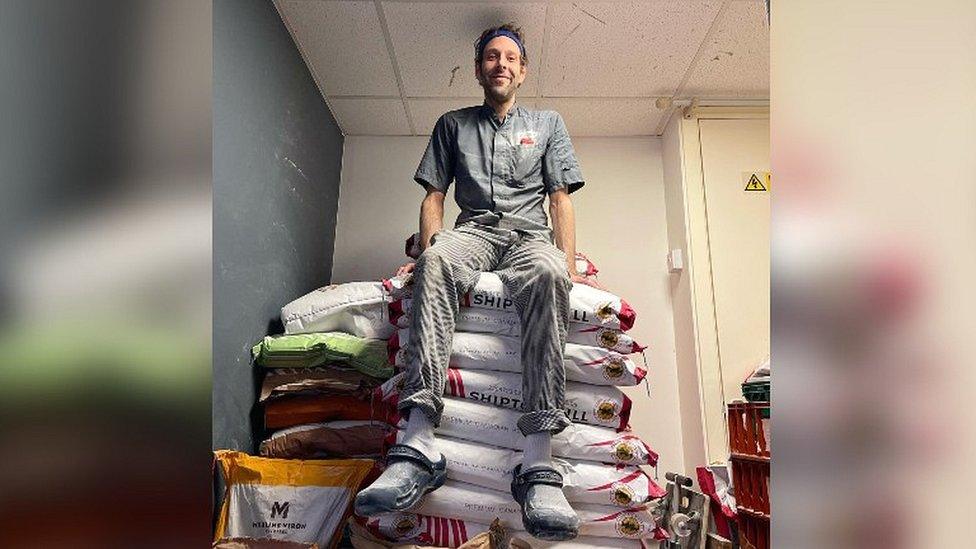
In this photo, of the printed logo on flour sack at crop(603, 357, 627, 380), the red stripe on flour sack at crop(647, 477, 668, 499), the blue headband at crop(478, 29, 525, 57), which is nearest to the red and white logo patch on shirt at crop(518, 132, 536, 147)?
the blue headband at crop(478, 29, 525, 57)

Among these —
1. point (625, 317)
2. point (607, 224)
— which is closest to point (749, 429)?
point (625, 317)

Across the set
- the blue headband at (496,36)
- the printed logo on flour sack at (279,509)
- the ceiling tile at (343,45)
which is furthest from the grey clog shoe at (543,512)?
the ceiling tile at (343,45)

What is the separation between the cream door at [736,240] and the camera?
3.03 meters

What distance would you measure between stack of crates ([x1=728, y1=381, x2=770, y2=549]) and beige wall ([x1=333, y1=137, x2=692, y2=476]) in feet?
3.22

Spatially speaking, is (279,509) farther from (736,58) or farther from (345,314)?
(736,58)

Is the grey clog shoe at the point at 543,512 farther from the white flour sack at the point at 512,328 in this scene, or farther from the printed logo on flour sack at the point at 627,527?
the white flour sack at the point at 512,328

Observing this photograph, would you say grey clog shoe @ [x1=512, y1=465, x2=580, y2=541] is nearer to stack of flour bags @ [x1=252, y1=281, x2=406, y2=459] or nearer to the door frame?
stack of flour bags @ [x1=252, y1=281, x2=406, y2=459]

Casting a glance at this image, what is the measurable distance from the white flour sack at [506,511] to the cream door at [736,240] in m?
1.43

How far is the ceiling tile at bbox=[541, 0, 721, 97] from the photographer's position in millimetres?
2572

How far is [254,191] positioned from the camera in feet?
7.30
